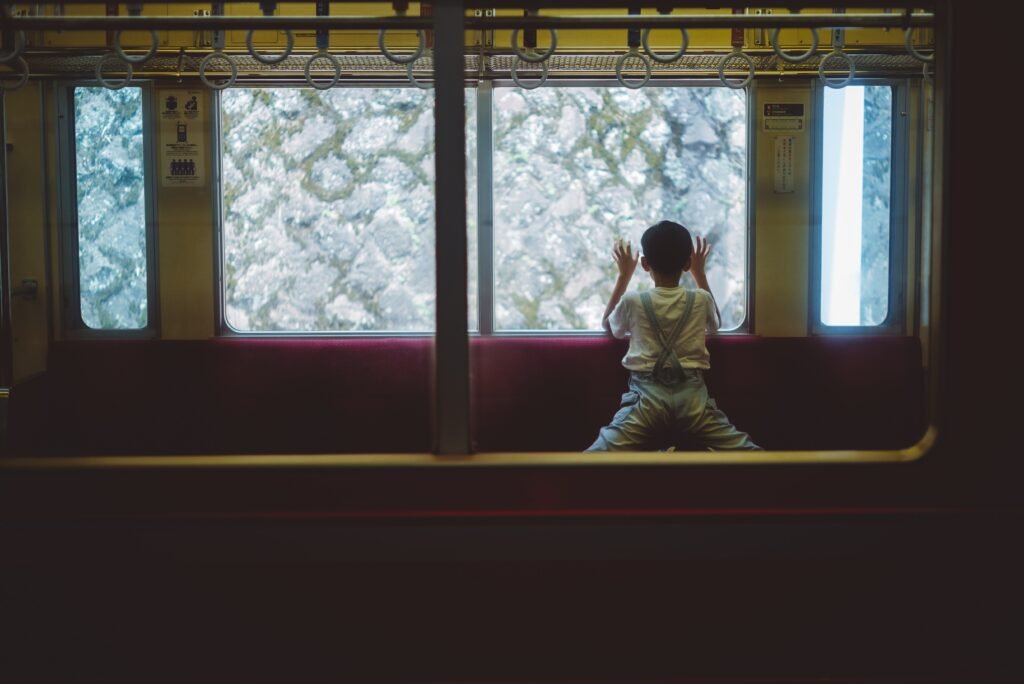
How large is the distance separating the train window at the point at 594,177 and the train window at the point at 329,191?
233 mm

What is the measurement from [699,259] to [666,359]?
30.1 inches

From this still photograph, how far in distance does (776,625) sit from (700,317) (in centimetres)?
152

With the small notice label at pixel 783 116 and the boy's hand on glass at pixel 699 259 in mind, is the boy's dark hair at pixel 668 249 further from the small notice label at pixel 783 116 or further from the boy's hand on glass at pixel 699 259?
the small notice label at pixel 783 116

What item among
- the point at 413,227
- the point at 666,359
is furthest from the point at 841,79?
the point at 413,227

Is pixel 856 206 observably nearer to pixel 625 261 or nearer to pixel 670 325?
pixel 625 261

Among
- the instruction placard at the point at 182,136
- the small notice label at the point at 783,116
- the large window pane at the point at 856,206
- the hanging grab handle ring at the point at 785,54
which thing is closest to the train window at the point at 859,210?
the large window pane at the point at 856,206

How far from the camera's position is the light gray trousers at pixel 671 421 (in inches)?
117

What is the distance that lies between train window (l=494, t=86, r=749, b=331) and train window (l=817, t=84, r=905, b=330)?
433 mm

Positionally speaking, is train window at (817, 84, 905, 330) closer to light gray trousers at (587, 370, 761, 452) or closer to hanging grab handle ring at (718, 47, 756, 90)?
hanging grab handle ring at (718, 47, 756, 90)

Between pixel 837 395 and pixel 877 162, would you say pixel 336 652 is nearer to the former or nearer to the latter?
pixel 837 395

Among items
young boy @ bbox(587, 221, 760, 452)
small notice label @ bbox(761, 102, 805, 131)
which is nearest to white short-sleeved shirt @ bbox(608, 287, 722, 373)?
young boy @ bbox(587, 221, 760, 452)

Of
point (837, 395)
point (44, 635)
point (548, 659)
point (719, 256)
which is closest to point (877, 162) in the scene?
point (719, 256)

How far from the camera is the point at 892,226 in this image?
12.8 ft

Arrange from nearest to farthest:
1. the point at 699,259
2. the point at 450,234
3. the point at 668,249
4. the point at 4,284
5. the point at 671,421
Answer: the point at 450,234 < the point at 671,421 < the point at 668,249 < the point at 4,284 < the point at 699,259
